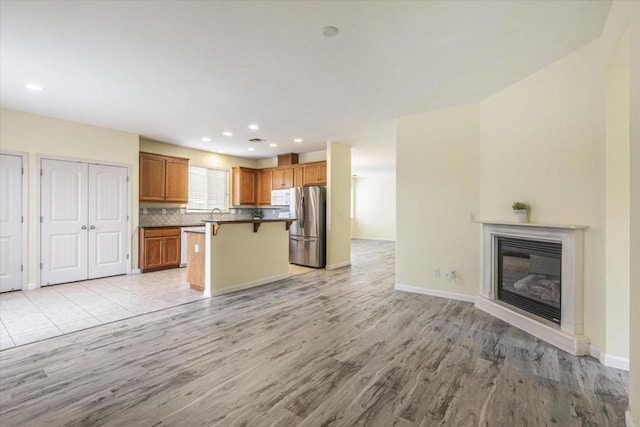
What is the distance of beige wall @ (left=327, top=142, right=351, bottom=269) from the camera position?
625 centimetres

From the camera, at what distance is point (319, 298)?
4215mm

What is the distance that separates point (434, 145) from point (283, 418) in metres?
3.92

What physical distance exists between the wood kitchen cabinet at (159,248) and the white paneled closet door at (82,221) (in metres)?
0.32

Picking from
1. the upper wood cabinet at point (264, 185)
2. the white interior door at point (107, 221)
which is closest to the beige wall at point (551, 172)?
the upper wood cabinet at point (264, 185)

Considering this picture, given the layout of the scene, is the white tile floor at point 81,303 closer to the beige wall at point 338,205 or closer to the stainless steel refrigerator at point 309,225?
the stainless steel refrigerator at point 309,225

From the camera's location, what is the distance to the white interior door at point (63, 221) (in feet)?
15.7

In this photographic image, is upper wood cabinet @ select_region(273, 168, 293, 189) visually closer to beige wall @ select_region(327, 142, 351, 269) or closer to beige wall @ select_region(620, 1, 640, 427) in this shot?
beige wall @ select_region(327, 142, 351, 269)

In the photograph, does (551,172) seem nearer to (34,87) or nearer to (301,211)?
(301,211)

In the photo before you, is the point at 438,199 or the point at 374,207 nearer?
the point at 438,199

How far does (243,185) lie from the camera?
307 inches

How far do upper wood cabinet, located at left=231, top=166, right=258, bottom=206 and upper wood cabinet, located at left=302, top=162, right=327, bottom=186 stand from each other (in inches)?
69.6

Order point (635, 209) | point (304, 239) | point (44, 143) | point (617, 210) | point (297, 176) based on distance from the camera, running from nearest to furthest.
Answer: point (635, 209), point (617, 210), point (44, 143), point (304, 239), point (297, 176)

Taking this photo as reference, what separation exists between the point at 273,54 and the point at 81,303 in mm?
4006

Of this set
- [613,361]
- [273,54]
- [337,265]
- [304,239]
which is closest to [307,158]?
[304,239]
